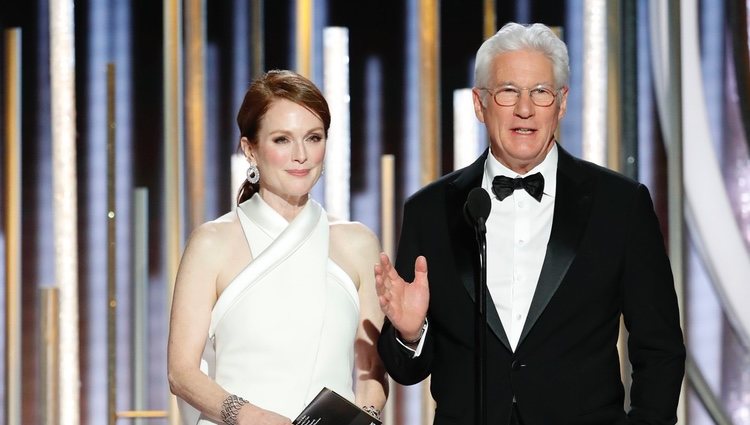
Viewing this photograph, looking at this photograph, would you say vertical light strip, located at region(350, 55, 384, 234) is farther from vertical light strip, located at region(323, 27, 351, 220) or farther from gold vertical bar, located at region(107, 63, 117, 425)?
gold vertical bar, located at region(107, 63, 117, 425)

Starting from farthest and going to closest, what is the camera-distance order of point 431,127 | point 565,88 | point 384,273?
1. point 431,127
2. point 565,88
3. point 384,273

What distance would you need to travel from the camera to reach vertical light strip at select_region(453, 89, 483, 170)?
11.9ft

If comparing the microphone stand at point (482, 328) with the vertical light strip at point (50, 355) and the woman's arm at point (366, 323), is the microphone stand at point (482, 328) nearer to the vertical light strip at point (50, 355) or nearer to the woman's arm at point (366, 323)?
the woman's arm at point (366, 323)

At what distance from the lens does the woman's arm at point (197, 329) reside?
7.64 ft

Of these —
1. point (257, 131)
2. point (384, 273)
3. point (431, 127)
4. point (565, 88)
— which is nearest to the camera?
point (384, 273)

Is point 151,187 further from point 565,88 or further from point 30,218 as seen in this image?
point 565,88

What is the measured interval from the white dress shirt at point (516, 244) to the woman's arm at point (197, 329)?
0.51 m

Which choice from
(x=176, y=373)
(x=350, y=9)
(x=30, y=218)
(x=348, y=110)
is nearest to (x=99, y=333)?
(x=30, y=218)

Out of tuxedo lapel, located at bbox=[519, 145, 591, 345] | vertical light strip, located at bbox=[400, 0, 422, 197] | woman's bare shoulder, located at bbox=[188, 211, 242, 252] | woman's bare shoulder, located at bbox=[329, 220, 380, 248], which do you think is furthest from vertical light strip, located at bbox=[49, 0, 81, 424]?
tuxedo lapel, located at bbox=[519, 145, 591, 345]

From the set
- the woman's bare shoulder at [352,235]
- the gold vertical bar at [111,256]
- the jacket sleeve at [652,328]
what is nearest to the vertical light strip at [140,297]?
the gold vertical bar at [111,256]

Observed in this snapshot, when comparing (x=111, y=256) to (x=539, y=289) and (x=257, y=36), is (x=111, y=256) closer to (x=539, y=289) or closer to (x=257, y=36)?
(x=257, y=36)

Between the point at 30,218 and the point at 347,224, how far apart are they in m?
1.70

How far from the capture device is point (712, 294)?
12.5 feet

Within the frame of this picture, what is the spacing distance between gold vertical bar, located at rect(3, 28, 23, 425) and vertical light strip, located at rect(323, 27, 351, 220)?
1030 millimetres
